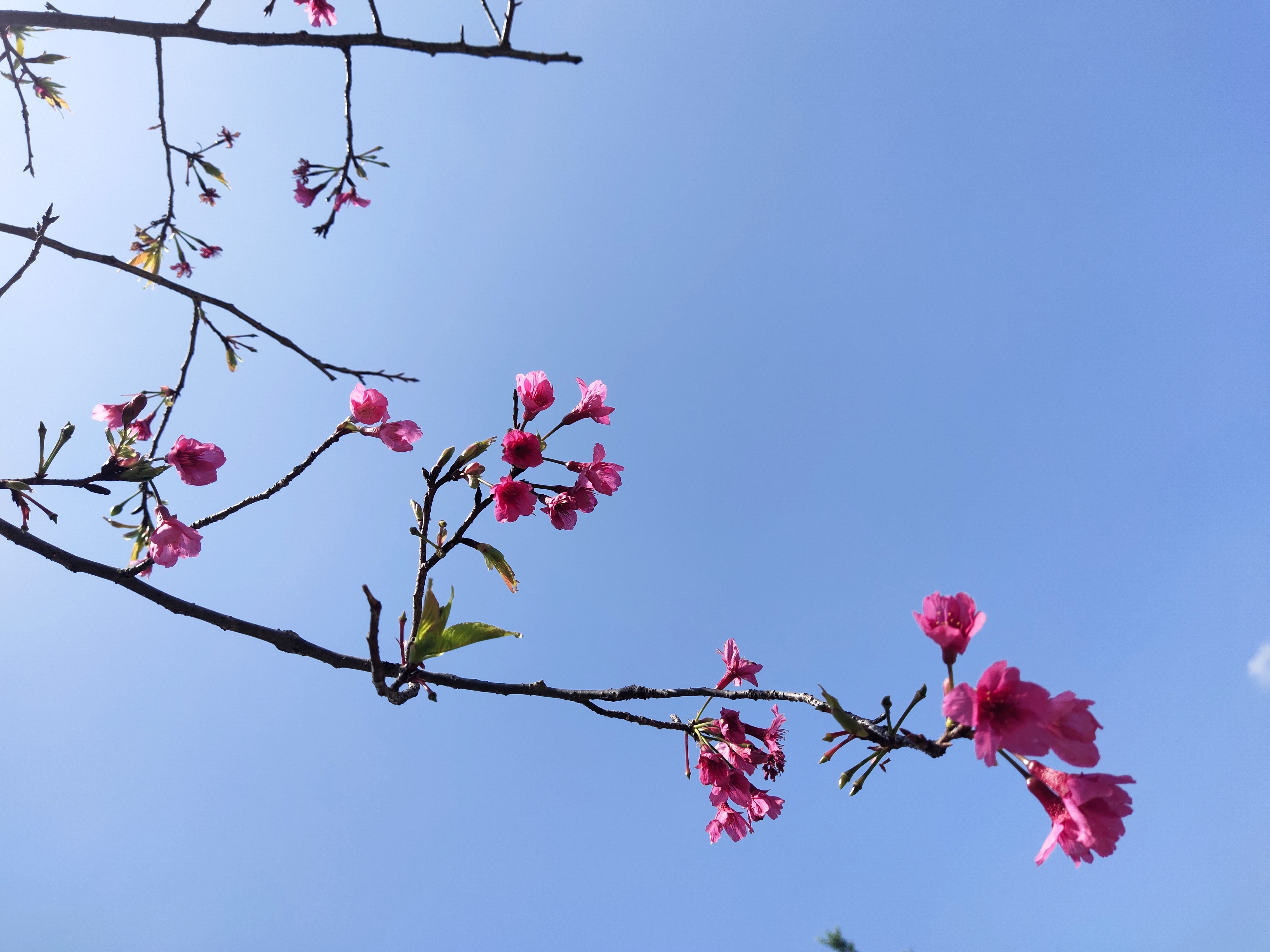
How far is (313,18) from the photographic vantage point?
424 cm

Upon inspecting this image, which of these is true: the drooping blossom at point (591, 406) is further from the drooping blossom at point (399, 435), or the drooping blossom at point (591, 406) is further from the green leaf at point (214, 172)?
the green leaf at point (214, 172)

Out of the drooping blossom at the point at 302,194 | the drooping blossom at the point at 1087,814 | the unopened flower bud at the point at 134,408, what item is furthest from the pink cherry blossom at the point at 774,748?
the drooping blossom at the point at 302,194

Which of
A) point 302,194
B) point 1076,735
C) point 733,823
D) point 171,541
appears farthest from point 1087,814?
point 302,194

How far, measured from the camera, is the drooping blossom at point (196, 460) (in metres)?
2.39

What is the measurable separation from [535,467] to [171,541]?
1380mm

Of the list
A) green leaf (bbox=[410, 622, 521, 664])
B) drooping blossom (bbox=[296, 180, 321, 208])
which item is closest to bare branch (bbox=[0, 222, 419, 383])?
green leaf (bbox=[410, 622, 521, 664])

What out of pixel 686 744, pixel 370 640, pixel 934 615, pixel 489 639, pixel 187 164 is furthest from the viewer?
pixel 187 164

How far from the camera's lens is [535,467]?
6.82 feet

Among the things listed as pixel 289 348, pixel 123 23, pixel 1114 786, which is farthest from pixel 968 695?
pixel 123 23

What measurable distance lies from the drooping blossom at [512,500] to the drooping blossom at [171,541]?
1.10 m

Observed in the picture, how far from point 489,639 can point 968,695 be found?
43.2 inches

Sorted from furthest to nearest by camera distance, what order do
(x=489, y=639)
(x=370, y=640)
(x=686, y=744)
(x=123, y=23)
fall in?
(x=686, y=744) < (x=123, y=23) < (x=489, y=639) < (x=370, y=640)

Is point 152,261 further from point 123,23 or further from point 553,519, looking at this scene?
point 553,519

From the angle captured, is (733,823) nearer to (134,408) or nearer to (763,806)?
(763,806)
